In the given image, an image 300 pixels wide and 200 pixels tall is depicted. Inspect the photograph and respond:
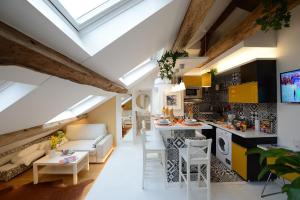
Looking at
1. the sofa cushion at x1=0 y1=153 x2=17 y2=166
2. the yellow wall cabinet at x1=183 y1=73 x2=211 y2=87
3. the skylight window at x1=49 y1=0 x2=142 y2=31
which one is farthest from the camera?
the yellow wall cabinet at x1=183 y1=73 x2=211 y2=87

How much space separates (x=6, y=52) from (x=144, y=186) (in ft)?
9.57

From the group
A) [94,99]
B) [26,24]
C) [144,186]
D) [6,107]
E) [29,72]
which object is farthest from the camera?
[94,99]

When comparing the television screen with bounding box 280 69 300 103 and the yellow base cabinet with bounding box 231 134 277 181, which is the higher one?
the television screen with bounding box 280 69 300 103

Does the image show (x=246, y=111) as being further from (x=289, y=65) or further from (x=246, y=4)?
(x=246, y=4)

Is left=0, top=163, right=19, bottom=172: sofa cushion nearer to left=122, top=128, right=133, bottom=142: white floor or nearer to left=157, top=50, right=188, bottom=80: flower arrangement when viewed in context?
left=122, top=128, right=133, bottom=142: white floor

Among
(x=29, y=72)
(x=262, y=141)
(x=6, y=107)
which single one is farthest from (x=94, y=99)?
(x=262, y=141)

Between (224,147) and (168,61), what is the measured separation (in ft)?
7.29

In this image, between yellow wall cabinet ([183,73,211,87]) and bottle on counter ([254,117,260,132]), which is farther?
yellow wall cabinet ([183,73,211,87])

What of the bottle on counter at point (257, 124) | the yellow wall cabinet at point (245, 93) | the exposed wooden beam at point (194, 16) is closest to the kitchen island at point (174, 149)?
the yellow wall cabinet at point (245, 93)

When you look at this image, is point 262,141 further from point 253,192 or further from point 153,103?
point 153,103

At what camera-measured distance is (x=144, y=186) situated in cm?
311

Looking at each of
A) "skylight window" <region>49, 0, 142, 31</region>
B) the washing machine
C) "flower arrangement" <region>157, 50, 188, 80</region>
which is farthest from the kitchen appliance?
"skylight window" <region>49, 0, 142, 31</region>

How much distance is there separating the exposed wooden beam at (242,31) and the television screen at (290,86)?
2.94ft

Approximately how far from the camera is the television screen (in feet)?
8.38
